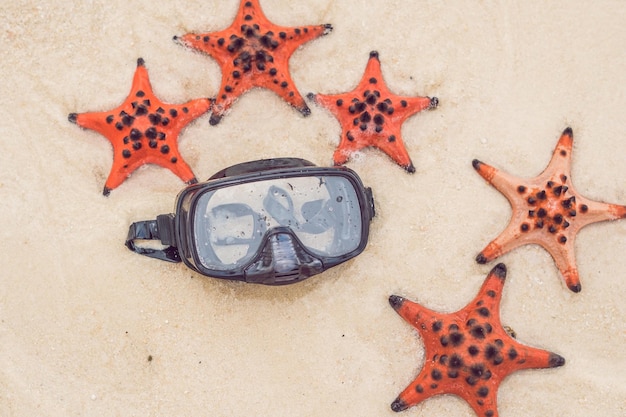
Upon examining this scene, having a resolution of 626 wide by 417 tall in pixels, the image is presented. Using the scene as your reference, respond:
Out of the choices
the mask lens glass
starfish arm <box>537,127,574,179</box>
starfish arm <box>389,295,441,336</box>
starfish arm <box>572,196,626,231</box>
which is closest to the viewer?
the mask lens glass

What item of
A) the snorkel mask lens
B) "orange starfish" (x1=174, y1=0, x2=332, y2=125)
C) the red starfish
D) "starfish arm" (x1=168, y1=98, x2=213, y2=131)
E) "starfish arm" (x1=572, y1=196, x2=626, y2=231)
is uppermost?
"orange starfish" (x1=174, y1=0, x2=332, y2=125)

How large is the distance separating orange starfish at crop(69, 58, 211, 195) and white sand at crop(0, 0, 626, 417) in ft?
0.49

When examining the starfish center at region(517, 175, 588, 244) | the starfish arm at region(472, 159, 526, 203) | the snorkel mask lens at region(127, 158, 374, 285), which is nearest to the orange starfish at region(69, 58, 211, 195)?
the snorkel mask lens at region(127, 158, 374, 285)

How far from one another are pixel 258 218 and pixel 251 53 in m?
1.67

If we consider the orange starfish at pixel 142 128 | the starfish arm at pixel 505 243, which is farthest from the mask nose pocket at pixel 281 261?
the starfish arm at pixel 505 243

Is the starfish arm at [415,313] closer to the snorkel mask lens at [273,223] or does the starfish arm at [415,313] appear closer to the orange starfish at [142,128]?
the snorkel mask lens at [273,223]

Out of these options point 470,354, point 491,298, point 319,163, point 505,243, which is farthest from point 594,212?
point 319,163

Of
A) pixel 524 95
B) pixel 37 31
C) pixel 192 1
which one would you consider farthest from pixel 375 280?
pixel 37 31

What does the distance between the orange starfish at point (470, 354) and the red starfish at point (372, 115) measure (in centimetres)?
138

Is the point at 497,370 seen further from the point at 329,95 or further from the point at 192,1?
the point at 192,1

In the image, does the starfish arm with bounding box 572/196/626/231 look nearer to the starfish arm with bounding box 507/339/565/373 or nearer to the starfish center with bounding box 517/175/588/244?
the starfish center with bounding box 517/175/588/244

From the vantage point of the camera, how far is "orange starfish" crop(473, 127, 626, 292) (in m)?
5.44

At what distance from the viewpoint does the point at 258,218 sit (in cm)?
488

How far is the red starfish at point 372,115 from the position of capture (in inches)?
219
